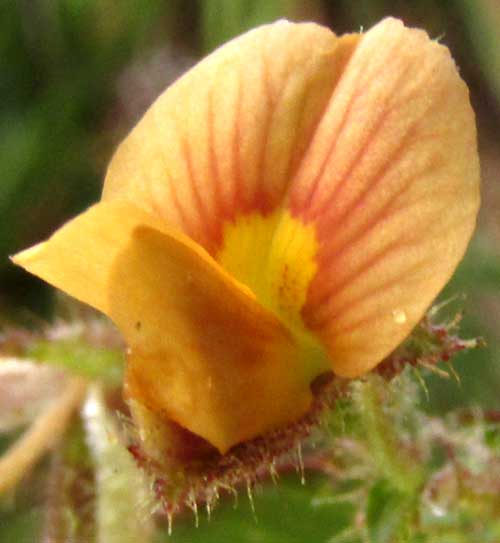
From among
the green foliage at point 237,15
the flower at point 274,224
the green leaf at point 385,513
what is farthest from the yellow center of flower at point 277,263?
the green foliage at point 237,15

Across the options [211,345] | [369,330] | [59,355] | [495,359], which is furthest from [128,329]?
[495,359]

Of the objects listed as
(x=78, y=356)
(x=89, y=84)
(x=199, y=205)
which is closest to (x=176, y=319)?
(x=199, y=205)

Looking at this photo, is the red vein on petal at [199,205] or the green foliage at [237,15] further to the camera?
the green foliage at [237,15]

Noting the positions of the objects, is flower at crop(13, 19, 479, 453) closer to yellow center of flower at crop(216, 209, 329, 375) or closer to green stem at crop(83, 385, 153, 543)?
yellow center of flower at crop(216, 209, 329, 375)

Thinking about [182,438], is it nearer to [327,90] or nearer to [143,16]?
[327,90]

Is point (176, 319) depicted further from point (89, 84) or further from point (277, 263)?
point (89, 84)

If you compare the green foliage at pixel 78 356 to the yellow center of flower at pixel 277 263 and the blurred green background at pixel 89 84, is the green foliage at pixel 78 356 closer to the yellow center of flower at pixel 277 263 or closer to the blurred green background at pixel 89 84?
the yellow center of flower at pixel 277 263

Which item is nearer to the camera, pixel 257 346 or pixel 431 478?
pixel 257 346
